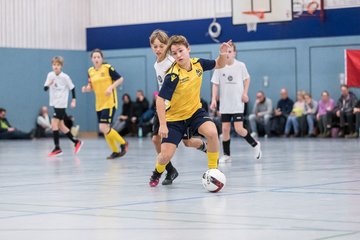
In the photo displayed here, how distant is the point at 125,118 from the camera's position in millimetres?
32250

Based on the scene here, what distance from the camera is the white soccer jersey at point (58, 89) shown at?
19.8 metres

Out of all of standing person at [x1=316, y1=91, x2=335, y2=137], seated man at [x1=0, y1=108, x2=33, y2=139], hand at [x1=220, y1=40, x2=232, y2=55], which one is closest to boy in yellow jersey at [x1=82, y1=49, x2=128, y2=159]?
hand at [x1=220, y1=40, x2=232, y2=55]

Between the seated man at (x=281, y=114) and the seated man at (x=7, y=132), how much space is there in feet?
28.9

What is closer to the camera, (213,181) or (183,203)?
(183,203)

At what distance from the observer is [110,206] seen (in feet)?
27.4

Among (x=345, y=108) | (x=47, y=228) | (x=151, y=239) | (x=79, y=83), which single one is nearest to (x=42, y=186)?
(x=47, y=228)

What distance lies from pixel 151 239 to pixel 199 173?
6445 mm

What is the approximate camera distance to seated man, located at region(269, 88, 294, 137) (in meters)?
29.3

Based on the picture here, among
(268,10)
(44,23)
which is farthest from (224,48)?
(44,23)

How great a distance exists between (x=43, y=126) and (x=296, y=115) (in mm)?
9796

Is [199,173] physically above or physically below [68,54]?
below

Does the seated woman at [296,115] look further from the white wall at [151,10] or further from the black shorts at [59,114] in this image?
the black shorts at [59,114]

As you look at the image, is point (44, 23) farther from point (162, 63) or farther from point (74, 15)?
point (162, 63)

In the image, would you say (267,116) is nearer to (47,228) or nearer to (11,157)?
(11,157)
